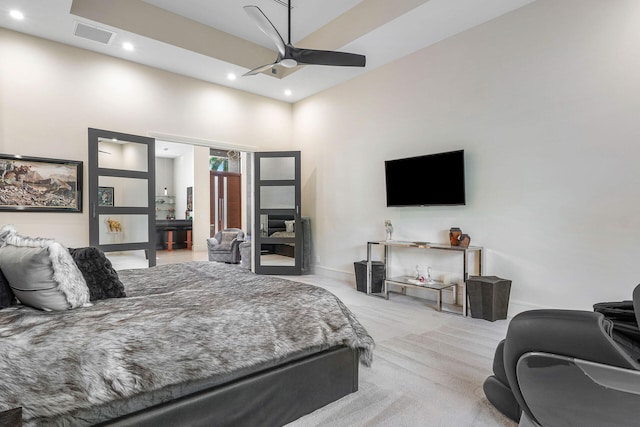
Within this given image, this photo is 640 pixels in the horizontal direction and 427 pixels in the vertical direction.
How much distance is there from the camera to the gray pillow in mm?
1570

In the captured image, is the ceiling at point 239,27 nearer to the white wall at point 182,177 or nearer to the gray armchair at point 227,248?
the gray armchair at point 227,248

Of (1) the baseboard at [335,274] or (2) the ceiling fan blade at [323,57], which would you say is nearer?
(2) the ceiling fan blade at [323,57]

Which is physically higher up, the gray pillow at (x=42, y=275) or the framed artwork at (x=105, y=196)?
the framed artwork at (x=105, y=196)

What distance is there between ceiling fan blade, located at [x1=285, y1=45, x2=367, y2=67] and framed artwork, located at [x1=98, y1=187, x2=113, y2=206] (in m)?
3.06

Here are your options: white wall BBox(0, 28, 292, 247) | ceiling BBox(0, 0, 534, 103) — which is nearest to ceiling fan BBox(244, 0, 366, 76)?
ceiling BBox(0, 0, 534, 103)

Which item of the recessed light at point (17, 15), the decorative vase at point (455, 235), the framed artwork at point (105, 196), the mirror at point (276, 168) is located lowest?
the decorative vase at point (455, 235)

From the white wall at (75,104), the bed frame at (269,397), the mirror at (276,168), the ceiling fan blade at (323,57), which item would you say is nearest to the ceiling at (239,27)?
the white wall at (75,104)

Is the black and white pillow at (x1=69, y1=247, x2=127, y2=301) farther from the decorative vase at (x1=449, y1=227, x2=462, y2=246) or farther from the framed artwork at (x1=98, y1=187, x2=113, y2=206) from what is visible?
the decorative vase at (x1=449, y1=227, x2=462, y2=246)

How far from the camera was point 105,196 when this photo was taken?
15.0 ft

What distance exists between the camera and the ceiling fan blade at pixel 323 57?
368 cm

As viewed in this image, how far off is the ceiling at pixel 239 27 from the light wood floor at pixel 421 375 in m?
3.40

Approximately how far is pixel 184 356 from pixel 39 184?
4.02 meters

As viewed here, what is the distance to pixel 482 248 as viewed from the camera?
393 centimetres

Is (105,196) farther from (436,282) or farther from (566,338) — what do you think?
(566,338)
